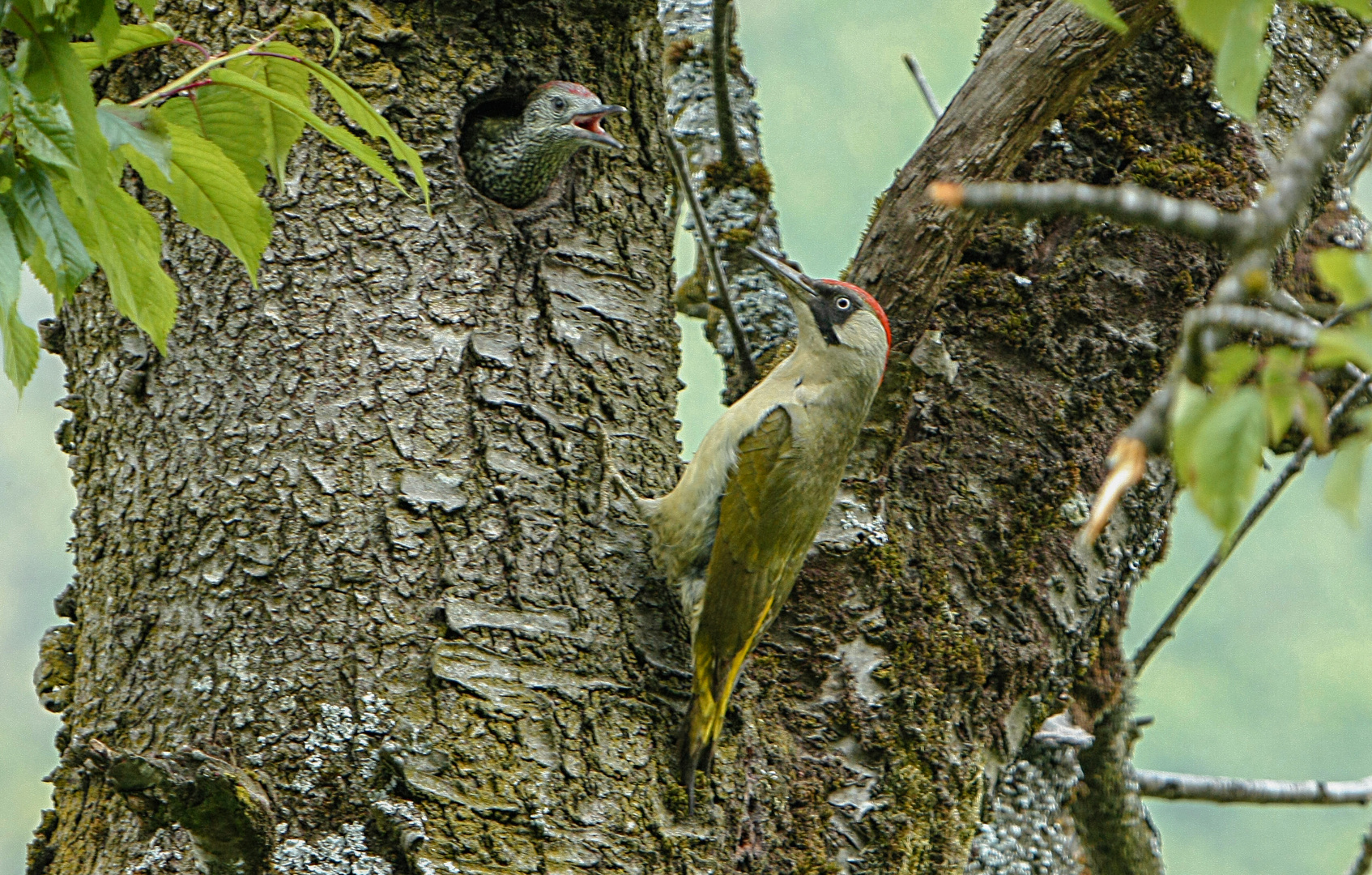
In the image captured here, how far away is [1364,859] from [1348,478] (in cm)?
191

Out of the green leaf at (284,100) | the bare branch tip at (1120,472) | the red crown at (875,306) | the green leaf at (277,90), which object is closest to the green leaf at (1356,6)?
the bare branch tip at (1120,472)

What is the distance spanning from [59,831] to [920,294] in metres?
1.94

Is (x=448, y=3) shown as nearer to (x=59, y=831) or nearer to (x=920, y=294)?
(x=920, y=294)

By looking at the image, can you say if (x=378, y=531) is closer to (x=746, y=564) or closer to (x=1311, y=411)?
(x=746, y=564)

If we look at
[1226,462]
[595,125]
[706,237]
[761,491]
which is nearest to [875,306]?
[706,237]

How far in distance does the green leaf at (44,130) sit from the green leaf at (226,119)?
365 mm

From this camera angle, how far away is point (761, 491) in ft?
10.2

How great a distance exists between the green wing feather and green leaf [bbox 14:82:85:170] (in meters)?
1.41

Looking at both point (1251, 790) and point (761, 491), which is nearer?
point (761, 491)

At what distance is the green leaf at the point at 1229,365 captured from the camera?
980 mm

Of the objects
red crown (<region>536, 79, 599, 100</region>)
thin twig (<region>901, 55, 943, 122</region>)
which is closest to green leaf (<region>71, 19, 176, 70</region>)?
red crown (<region>536, 79, 599, 100</region>)

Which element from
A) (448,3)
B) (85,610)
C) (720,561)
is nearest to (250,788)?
(85,610)

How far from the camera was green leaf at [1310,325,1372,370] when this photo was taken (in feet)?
3.12

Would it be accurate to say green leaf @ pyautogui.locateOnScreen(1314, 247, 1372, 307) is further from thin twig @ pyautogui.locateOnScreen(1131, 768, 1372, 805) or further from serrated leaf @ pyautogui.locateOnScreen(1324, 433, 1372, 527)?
thin twig @ pyautogui.locateOnScreen(1131, 768, 1372, 805)
